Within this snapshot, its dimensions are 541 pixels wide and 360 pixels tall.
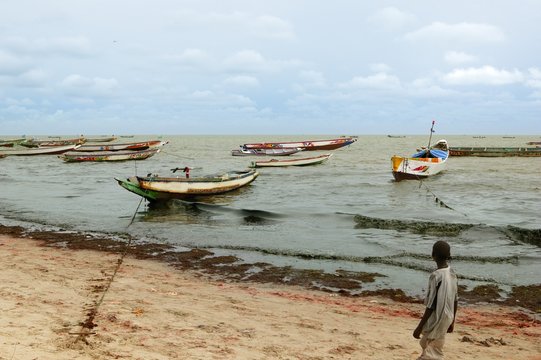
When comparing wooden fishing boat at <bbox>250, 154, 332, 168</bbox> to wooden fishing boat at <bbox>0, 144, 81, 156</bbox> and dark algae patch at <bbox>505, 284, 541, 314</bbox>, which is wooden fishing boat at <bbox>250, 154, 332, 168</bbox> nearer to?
wooden fishing boat at <bbox>0, 144, 81, 156</bbox>

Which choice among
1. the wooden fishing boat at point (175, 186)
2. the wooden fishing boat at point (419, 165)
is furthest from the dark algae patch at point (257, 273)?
the wooden fishing boat at point (419, 165)

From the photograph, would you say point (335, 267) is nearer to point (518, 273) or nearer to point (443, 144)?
point (518, 273)

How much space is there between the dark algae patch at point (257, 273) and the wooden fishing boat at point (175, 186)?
5717 mm

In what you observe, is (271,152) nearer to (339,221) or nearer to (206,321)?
(339,221)

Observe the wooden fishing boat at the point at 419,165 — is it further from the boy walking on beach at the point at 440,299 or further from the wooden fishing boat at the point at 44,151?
the wooden fishing boat at the point at 44,151

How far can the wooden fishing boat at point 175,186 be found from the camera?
2002 centimetres

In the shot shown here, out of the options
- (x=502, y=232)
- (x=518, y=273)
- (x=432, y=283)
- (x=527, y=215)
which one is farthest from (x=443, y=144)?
(x=432, y=283)

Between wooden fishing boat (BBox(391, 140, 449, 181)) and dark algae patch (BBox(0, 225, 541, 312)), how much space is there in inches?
808

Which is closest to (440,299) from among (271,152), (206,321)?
(206,321)

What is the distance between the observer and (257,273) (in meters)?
10.7

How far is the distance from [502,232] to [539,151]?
48008 millimetres

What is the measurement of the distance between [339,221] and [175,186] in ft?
24.9

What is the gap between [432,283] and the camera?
14.7ft

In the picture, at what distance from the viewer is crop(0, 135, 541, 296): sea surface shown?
12.0m
